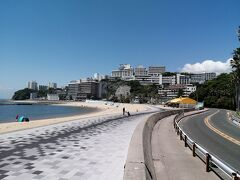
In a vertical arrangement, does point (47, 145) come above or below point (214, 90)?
below

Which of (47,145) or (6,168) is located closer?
(6,168)

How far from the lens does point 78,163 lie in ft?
35.0

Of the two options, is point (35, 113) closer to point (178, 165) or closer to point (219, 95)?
point (219, 95)

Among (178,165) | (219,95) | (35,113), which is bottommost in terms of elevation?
(35,113)

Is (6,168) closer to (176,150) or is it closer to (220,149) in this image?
(176,150)

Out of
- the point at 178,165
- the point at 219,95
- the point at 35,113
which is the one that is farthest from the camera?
the point at 219,95

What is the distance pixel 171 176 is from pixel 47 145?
7.48 m

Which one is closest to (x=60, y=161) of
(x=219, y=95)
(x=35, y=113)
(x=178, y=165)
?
(x=178, y=165)

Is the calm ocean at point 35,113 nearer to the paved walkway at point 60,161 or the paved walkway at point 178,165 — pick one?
the paved walkway at point 60,161

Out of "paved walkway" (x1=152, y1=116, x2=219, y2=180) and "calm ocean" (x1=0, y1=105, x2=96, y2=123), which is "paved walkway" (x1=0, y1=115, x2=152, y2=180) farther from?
"calm ocean" (x1=0, y1=105, x2=96, y2=123)

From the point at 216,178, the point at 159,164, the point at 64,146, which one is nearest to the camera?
the point at 216,178

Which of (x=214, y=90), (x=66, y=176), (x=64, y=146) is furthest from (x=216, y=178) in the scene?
(x=214, y=90)

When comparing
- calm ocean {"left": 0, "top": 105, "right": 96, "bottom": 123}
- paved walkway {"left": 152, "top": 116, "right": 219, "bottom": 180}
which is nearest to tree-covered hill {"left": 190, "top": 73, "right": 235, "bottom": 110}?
calm ocean {"left": 0, "top": 105, "right": 96, "bottom": 123}

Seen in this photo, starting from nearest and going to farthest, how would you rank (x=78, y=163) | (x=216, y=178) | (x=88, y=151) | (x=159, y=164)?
1. (x=216, y=178)
2. (x=78, y=163)
3. (x=159, y=164)
4. (x=88, y=151)
